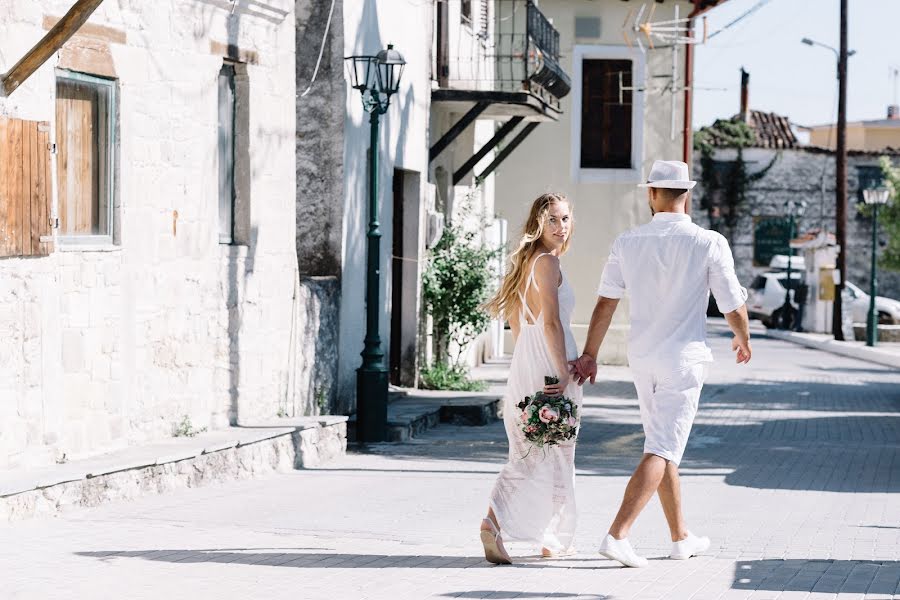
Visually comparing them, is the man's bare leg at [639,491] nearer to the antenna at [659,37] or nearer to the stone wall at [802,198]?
the antenna at [659,37]

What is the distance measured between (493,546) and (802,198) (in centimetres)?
4632

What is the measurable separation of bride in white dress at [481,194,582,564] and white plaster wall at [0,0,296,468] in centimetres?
307

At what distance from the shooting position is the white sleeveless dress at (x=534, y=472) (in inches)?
279

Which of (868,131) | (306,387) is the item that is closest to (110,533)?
(306,387)

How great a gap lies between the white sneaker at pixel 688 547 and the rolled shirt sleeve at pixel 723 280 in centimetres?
111

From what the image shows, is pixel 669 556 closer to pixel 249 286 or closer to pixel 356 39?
pixel 249 286

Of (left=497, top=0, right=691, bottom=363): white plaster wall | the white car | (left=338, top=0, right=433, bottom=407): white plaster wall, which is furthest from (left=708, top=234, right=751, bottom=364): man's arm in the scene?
the white car

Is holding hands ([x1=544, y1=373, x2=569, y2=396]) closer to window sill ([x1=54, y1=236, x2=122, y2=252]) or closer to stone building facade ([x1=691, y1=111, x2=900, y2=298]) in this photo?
window sill ([x1=54, y1=236, x2=122, y2=252])

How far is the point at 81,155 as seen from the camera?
9570mm

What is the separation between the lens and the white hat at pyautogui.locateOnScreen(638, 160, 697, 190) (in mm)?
7004

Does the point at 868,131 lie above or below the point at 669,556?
above

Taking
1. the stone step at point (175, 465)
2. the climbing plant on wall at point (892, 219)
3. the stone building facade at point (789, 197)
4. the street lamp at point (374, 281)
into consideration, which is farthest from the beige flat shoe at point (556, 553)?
the stone building facade at point (789, 197)

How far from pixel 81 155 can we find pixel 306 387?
13.5 ft

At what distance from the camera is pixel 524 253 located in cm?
721
